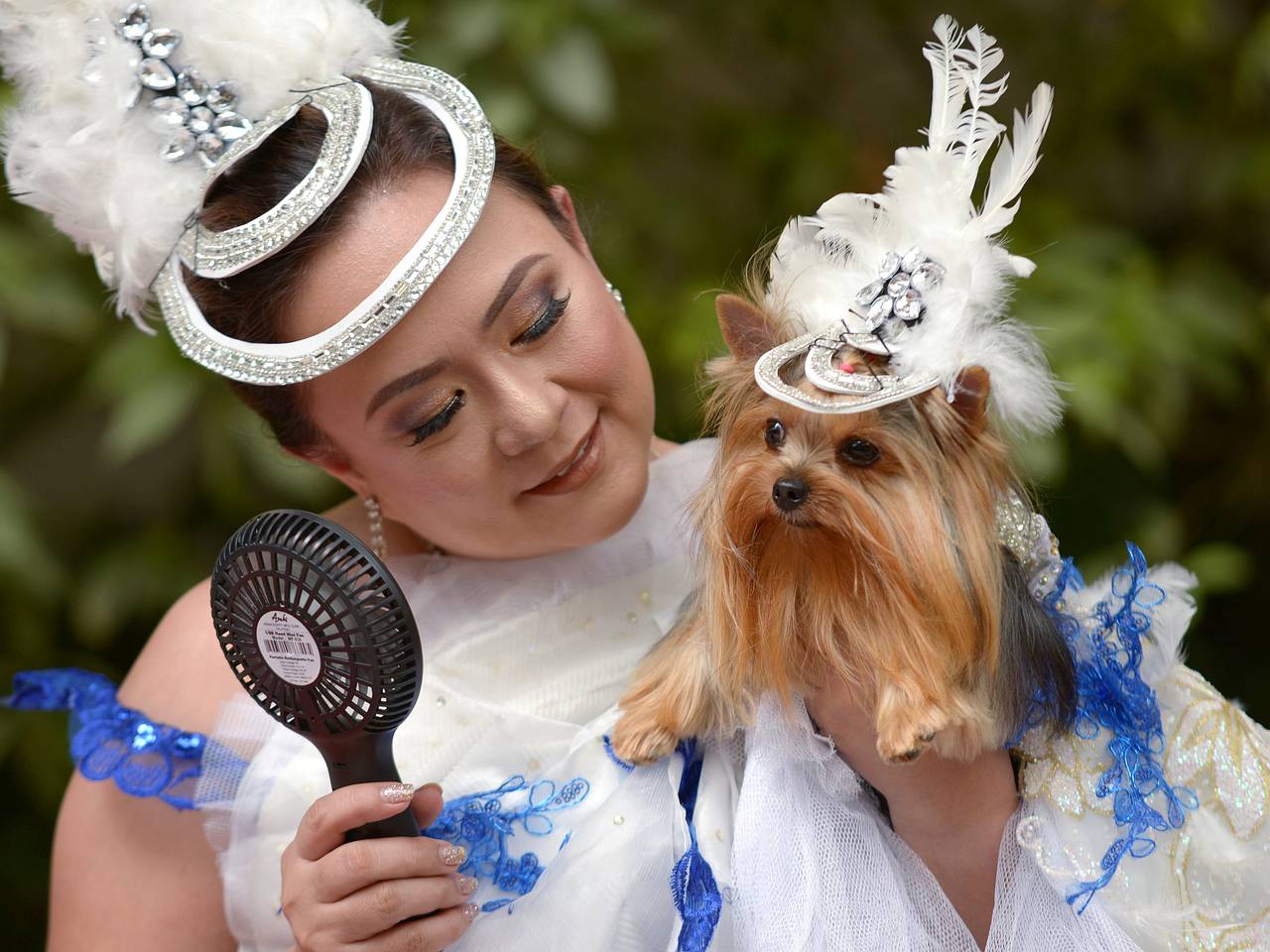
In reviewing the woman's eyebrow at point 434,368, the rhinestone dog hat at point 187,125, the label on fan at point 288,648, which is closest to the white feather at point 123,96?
the rhinestone dog hat at point 187,125

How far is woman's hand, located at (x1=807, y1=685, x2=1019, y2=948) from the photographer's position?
1266 millimetres

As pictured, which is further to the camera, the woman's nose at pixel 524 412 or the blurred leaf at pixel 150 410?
the blurred leaf at pixel 150 410

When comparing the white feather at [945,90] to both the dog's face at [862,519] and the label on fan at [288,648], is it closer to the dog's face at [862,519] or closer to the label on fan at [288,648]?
the dog's face at [862,519]

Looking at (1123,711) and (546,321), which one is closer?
(1123,711)

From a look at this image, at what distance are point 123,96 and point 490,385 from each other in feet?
1.82

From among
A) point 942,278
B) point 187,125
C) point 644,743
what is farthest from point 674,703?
point 187,125

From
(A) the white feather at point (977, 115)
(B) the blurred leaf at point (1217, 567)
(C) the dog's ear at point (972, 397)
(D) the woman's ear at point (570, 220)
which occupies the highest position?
(A) the white feather at point (977, 115)

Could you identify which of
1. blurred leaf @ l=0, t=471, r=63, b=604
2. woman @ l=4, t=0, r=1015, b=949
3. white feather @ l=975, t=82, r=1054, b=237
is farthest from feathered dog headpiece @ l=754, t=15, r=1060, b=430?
blurred leaf @ l=0, t=471, r=63, b=604

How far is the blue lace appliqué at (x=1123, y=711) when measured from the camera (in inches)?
48.1

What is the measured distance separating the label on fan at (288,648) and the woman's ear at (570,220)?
657 mm

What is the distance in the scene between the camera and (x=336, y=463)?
1.56 m

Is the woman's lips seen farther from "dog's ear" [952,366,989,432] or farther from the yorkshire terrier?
"dog's ear" [952,366,989,432]

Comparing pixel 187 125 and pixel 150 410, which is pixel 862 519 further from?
pixel 150 410

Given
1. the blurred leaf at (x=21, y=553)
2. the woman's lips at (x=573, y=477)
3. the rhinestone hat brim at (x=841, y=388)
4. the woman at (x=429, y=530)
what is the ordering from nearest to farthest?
the rhinestone hat brim at (x=841, y=388), the woman at (x=429, y=530), the woman's lips at (x=573, y=477), the blurred leaf at (x=21, y=553)
